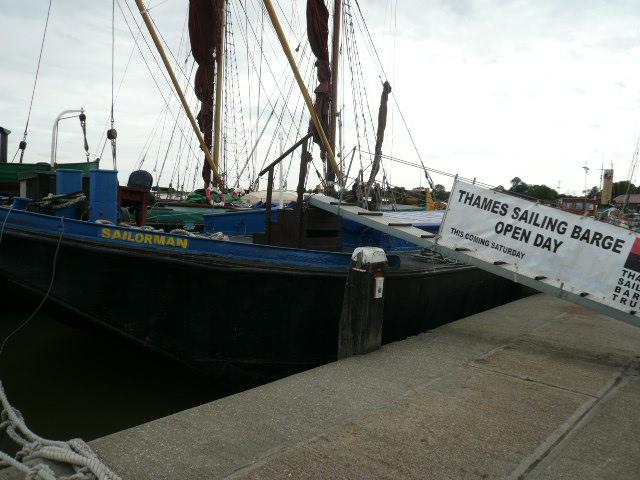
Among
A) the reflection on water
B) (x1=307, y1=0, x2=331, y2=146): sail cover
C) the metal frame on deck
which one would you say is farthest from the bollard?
(x1=307, y1=0, x2=331, y2=146): sail cover

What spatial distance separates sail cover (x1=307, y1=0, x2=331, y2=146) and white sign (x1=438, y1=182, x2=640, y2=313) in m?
8.35

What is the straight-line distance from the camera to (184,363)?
6.31m

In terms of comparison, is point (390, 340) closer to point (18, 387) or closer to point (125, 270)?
point (125, 270)

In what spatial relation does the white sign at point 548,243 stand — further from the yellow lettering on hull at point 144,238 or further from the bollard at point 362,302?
the yellow lettering on hull at point 144,238

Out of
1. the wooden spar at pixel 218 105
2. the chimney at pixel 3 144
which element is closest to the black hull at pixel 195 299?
the chimney at pixel 3 144

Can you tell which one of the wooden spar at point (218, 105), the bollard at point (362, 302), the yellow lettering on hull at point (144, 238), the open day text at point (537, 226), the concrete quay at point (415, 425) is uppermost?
the wooden spar at point (218, 105)

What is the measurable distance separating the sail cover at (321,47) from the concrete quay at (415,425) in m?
10.5

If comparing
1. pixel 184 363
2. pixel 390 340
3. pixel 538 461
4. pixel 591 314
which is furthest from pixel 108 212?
pixel 591 314

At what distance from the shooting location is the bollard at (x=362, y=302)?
18.6ft

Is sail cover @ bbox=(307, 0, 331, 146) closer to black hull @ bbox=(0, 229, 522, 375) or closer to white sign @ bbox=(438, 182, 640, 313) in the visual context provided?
white sign @ bbox=(438, 182, 640, 313)

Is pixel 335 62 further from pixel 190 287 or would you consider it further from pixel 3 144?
pixel 190 287

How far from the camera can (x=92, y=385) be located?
7020mm

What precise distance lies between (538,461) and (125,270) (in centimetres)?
461

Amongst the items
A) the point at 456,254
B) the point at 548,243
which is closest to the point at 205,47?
the point at 456,254
